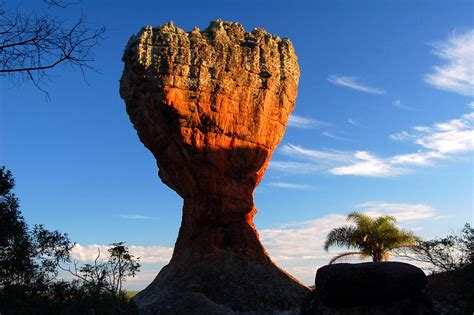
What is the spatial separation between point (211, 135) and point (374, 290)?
17516 mm

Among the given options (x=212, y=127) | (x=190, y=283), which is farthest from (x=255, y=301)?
(x=212, y=127)

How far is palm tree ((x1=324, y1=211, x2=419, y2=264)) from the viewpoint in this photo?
35.8 m

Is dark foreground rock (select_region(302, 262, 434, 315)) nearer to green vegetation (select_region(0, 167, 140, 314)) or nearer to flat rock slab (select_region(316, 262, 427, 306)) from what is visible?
flat rock slab (select_region(316, 262, 427, 306))

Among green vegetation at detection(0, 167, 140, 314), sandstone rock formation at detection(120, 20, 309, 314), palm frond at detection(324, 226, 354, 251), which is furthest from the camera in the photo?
palm frond at detection(324, 226, 354, 251)

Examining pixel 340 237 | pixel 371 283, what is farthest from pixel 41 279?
pixel 340 237

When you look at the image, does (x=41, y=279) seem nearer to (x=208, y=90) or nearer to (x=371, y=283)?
(x=371, y=283)

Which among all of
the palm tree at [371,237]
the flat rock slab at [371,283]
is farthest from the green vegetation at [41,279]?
the palm tree at [371,237]

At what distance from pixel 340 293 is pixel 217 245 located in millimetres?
Answer: 15069

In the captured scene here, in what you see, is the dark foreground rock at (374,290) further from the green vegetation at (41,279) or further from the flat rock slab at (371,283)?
the green vegetation at (41,279)

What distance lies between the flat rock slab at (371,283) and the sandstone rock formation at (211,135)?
11.8 meters

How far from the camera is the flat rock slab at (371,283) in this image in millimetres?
15109

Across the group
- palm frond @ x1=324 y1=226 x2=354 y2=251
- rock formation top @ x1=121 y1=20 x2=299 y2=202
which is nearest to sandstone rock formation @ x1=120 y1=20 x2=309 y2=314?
rock formation top @ x1=121 y1=20 x2=299 y2=202

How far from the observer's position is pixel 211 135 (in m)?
30.3

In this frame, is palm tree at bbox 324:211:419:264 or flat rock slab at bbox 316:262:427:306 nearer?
flat rock slab at bbox 316:262:427:306
